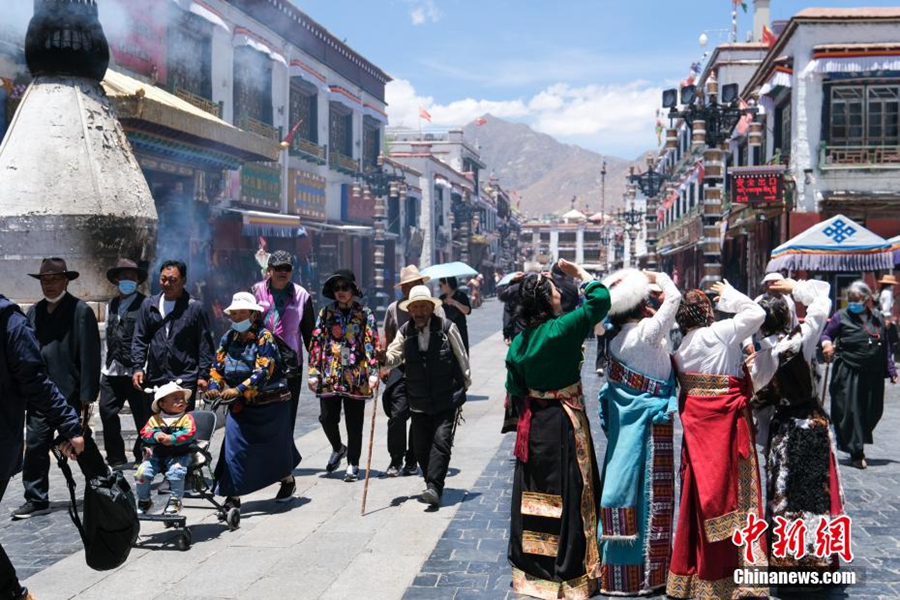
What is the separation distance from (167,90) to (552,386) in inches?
597

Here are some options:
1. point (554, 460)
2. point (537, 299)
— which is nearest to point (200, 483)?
point (554, 460)

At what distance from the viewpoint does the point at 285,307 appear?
7.48 metres

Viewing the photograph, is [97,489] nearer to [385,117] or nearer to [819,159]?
[819,159]

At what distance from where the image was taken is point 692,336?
15.4 feet

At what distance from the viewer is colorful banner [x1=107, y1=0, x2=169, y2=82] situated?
628 inches

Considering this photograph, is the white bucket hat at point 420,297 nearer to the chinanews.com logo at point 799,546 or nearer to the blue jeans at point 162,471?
the blue jeans at point 162,471

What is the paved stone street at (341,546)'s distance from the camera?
4.80m

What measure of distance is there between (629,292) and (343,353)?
324cm

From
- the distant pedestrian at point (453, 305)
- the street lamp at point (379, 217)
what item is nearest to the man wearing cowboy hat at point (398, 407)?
the distant pedestrian at point (453, 305)

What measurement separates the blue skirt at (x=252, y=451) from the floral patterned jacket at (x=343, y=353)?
90 cm

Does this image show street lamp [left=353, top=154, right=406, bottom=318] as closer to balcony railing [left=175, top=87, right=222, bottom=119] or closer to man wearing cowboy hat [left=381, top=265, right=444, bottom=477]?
balcony railing [left=175, top=87, right=222, bottom=119]

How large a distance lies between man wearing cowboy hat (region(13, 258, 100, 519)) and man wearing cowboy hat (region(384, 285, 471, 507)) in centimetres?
218

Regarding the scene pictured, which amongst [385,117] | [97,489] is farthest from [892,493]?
[385,117]

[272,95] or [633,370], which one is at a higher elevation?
[272,95]
